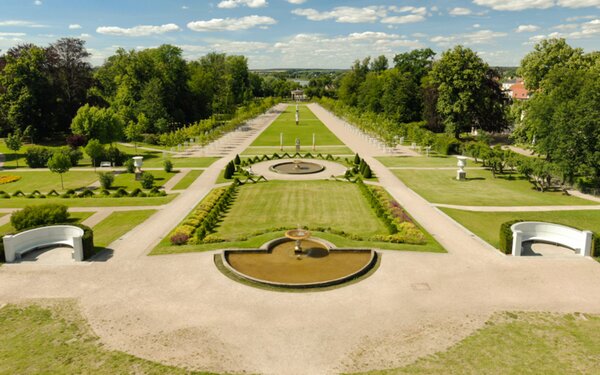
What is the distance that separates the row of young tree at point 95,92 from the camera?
67375 millimetres

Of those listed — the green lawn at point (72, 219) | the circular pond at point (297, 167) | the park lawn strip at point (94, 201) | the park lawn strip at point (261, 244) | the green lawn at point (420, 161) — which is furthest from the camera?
the green lawn at point (420, 161)

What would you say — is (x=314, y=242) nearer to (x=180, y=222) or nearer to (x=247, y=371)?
(x=180, y=222)

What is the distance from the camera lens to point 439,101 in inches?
2864

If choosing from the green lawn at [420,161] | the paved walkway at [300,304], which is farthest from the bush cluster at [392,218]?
the green lawn at [420,161]

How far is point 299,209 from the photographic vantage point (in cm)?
3375

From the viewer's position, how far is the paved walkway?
15.0 meters

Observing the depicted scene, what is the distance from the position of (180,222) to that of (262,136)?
51.2m

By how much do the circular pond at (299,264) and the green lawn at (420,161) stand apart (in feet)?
96.9

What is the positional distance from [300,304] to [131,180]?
3227 cm

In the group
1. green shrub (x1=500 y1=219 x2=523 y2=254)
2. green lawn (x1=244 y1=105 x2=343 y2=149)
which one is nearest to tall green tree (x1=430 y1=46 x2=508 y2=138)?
green lawn (x1=244 y1=105 x2=343 y2=149)

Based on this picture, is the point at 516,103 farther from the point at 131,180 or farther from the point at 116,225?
the point at 116,225

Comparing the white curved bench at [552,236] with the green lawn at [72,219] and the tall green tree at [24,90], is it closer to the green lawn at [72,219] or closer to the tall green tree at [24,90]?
the green lawn at [72,219]

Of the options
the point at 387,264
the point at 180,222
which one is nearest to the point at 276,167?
the point at 180,222

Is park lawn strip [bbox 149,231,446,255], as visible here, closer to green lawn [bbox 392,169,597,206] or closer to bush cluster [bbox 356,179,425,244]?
bush cluster [bbox 356,179,425,244]
